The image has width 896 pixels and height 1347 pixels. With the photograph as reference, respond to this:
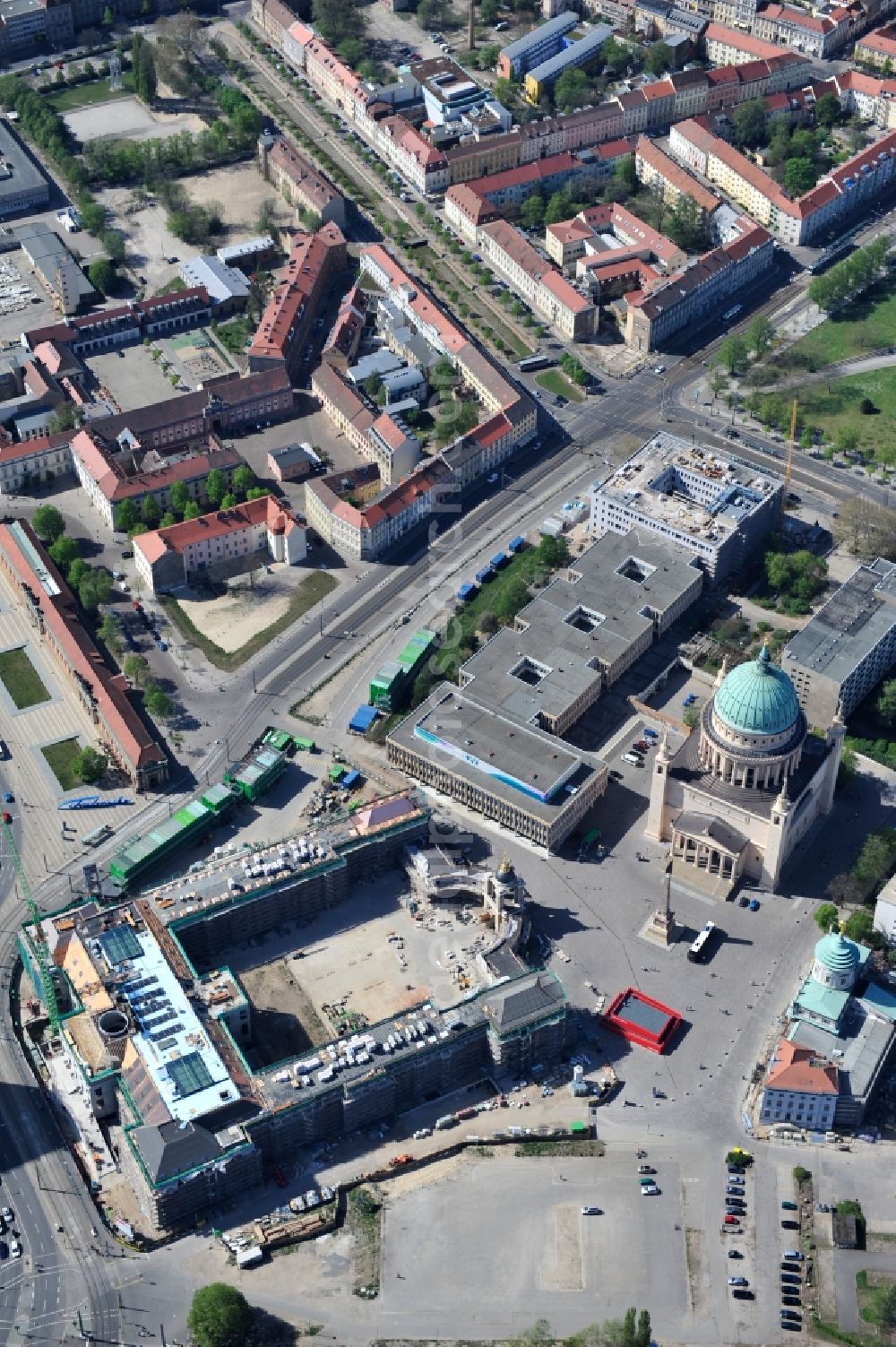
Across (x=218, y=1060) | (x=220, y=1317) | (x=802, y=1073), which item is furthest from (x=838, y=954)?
(x=220, y=1317)

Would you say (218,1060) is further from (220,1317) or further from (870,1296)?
(870,1296)

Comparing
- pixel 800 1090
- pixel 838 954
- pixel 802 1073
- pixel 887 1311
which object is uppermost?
pixel 838 954

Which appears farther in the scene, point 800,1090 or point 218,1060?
point 800,1090

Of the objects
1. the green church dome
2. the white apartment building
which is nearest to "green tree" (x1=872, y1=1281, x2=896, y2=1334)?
the white apartment building

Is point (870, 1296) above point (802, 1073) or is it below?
below

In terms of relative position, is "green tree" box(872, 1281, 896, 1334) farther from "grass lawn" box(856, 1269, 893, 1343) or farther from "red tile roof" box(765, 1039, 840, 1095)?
"red tile roof" box(765, 1039, 840, 1095)

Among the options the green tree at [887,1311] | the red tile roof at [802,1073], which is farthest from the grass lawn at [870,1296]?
the red tile roof at [802,1073]

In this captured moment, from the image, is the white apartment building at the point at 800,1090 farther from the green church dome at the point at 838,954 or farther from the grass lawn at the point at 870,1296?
the grass lawn at the point at 870,1296

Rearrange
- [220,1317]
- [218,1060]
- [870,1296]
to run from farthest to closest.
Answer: [218,1060], [870,1296], [220,1317]
